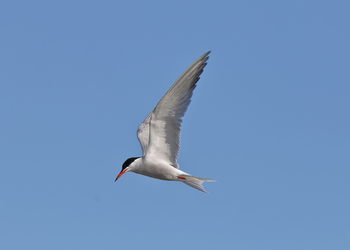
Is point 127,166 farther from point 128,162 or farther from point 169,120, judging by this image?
point 169,120

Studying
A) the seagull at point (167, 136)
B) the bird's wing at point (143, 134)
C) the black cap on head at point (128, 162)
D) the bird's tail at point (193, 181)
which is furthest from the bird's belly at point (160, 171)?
the bird's wing at point (143, 134)

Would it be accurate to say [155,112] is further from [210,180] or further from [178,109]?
[210,180]

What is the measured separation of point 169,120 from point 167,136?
0.41m

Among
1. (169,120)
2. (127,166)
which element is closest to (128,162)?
(127,166)

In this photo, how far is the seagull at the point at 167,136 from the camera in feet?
56.5

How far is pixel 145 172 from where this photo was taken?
58.9 ft

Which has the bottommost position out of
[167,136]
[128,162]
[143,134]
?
[128,162]

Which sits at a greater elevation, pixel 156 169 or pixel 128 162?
pixel 128 162

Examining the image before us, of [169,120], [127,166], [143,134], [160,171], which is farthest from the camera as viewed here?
[143,134]

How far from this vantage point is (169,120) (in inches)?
695

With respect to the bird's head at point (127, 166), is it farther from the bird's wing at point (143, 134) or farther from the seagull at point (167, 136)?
the bird's wing at point (143, 134)

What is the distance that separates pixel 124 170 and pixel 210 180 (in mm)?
1884

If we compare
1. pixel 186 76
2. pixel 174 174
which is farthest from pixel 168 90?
pixel 174 174

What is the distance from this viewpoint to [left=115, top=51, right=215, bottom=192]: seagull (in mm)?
17219
